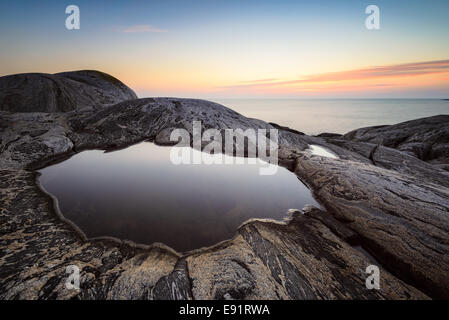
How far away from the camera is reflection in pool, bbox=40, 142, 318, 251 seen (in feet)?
14.6

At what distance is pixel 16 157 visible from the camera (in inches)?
293

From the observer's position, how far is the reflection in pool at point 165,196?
4.45m

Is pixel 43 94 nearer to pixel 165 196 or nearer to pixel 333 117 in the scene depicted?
pixel 165 196

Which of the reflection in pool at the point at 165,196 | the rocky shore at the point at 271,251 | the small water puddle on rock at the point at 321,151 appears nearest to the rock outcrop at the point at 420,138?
the small water puddle on rock at the point at 321,151

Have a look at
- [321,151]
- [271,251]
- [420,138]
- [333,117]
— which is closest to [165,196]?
[271,251]

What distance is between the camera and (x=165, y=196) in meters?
5.83

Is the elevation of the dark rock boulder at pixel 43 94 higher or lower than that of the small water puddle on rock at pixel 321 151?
higher

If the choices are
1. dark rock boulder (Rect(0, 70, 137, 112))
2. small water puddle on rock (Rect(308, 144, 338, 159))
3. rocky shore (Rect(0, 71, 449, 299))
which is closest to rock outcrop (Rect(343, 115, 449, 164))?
small water puddle on rock (Rect(308, 144, 338, 159))

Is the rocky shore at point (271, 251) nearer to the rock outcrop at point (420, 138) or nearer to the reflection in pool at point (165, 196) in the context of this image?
the reflection in pool at point (165, 196)

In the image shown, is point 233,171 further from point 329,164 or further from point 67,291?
point 67,291

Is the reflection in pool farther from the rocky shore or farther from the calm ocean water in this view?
the calm ocean water
